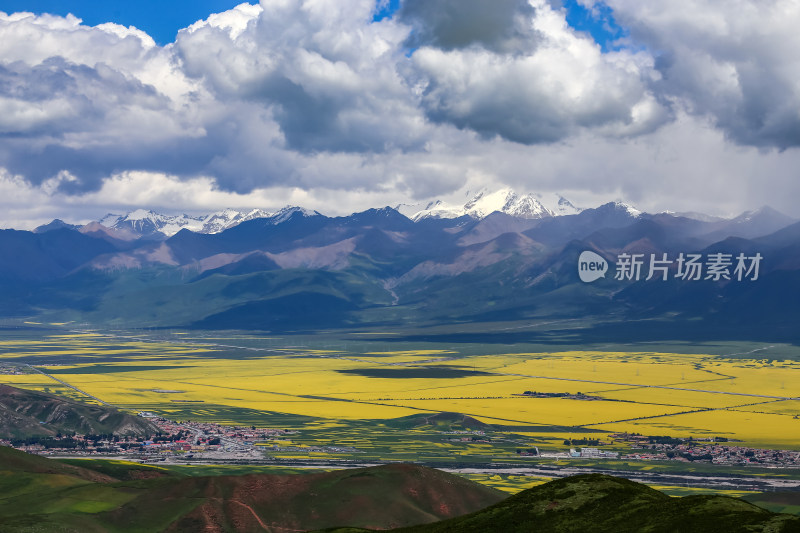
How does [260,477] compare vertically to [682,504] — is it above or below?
below

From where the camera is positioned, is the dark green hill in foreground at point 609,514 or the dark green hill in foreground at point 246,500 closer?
the dark green hill in foreground at point 609,514

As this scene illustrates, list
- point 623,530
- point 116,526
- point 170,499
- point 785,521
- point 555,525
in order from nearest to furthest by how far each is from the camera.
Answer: point 785,521 < point 623,530 < point 555,525 < point 116,526 < point 170,499

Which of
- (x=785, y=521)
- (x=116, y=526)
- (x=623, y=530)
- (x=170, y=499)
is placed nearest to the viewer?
(x=785, y=521)

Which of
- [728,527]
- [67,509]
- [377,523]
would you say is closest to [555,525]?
[728,527]

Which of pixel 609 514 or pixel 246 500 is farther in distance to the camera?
pixel 246 500

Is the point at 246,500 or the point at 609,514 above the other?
the point at 609,514

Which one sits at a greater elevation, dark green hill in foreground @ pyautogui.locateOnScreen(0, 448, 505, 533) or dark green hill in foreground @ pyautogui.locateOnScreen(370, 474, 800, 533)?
dark green hill in foreground @ pyautogui.locateOnScreen(370, 474, 800, 533)

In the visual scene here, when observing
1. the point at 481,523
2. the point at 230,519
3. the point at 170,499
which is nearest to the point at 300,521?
the point at 230,519

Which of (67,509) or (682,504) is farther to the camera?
(67,509)

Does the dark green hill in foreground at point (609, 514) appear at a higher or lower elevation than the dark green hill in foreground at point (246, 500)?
higher

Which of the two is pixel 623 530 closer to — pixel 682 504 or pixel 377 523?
pixel 682 504

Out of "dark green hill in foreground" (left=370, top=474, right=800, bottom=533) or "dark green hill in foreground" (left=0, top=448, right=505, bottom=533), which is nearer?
"dark green hill in foreground" (left=370, top=474, right=800, bottom=533)
